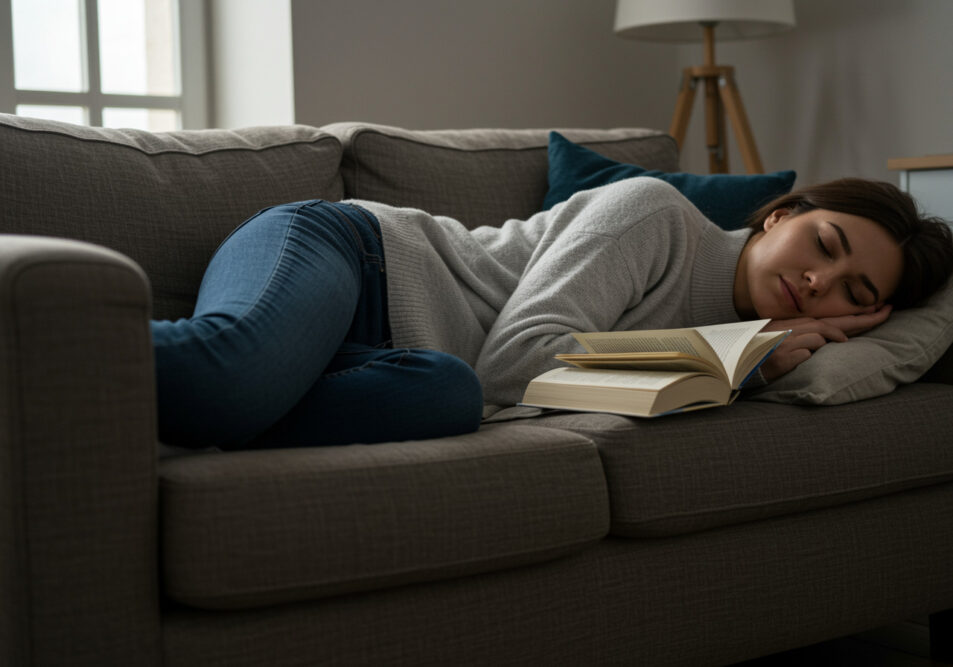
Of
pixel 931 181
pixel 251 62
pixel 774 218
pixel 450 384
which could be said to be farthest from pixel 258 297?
pixel 251 62

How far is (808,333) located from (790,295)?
0.09m

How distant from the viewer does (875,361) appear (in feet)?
5.06

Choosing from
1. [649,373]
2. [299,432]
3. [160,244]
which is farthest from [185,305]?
[649,373]

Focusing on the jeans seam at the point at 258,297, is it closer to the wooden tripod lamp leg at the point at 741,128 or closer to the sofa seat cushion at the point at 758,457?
the sofa seat cushion at the point at 758,457

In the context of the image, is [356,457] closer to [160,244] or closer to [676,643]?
[676,643]

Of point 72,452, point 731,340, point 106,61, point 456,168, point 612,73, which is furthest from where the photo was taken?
point 612,73

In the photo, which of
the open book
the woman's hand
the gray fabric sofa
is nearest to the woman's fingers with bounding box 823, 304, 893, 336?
the woman's hand

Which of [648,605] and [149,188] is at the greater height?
[149,188]

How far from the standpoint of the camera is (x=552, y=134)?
2.14 metres

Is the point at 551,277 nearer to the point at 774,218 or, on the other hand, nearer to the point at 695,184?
the point at 774,218

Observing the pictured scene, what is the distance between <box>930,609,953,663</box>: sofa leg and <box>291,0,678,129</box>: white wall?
6.48ft

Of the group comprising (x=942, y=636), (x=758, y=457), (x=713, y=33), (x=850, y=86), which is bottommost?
(x=942, y=636)

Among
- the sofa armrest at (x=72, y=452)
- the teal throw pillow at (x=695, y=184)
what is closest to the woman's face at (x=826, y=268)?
the teal throw pillow at (x=695, y=184)

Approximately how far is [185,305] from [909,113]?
7.11 feet
